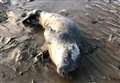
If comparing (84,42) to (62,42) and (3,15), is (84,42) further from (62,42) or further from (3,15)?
(3,15)

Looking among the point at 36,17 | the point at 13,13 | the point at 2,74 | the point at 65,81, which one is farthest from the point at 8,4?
the point at 65,81

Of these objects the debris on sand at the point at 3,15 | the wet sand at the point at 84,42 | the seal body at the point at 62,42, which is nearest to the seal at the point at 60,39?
the seal body at the point at 62,42

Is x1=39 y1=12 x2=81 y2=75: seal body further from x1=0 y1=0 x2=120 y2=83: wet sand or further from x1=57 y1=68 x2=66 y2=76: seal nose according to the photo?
x1=0 y1=0 x2=120 y2=83: wet sand

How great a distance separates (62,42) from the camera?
23.6 feet

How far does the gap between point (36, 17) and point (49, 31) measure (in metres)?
1.35

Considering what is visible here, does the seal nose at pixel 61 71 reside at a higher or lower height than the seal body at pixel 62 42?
lower

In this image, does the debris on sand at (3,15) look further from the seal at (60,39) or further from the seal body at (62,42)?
the seal body at (62,42)

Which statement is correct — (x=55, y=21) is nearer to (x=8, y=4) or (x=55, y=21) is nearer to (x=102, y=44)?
(x=102, y=44)

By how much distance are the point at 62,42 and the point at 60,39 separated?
0.16 m

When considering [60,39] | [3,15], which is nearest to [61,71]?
[60,39]

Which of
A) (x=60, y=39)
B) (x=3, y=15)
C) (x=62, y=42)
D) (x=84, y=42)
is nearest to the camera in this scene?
(x=62, y=42)

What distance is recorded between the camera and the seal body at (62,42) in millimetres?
6573

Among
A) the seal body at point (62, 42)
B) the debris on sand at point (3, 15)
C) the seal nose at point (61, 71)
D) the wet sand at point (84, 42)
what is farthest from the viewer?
the debris on sand at point (3, 15)

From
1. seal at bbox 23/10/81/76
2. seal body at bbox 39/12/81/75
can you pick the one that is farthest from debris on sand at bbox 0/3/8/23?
seal body at bbox 39/12/81/75
